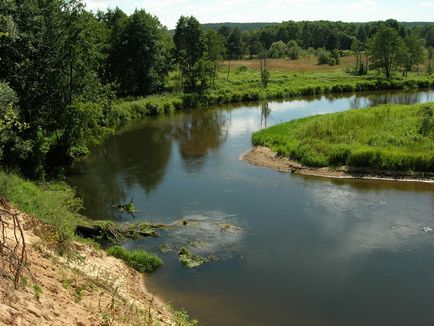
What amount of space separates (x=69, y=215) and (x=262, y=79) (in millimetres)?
63761

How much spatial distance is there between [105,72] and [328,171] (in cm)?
4501

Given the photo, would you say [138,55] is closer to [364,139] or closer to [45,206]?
[364,139]

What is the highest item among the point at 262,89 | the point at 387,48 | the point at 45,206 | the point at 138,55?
the point at 387,48

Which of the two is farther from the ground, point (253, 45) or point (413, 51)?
point (253, 45)

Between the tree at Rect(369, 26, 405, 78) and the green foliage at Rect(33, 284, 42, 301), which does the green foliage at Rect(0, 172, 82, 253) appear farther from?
the tree at Rect(369, 26, 405, 78)

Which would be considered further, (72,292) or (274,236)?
(274,236)

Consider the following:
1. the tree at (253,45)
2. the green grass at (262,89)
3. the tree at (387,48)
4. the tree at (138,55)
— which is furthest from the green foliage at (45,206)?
the tree at (253,45)

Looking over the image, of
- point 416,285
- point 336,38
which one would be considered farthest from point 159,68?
point 336,38

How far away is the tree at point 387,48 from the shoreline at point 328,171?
190ft

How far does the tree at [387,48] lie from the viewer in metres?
89.1

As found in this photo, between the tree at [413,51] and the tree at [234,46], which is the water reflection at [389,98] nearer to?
the tree at [413,51]

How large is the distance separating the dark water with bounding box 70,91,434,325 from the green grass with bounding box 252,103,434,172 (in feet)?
8.73

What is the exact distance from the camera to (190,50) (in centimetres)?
7931

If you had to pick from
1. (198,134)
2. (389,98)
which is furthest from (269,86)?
(198,134)
